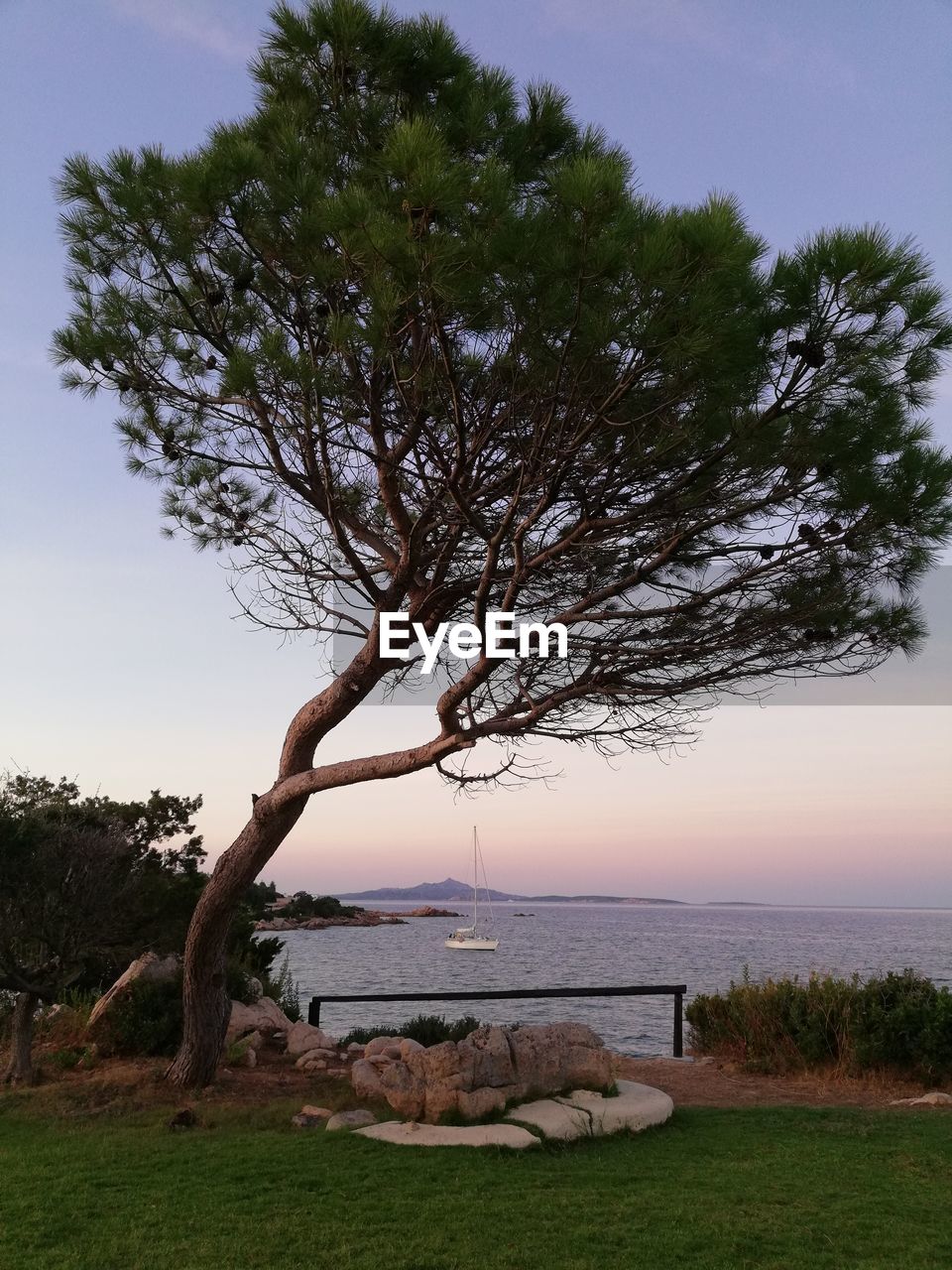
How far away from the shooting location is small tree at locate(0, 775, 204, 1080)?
805cm

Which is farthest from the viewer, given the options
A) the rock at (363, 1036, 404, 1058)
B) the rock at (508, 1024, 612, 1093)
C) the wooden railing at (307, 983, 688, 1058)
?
the wooden railing at (307, 983, 688, 1058)

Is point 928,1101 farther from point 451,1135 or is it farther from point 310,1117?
point 310,1117

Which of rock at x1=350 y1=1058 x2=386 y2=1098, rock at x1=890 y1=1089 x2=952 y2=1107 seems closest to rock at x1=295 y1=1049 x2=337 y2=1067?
rock at x1=350 y1=1058 x2=386 y2=1098

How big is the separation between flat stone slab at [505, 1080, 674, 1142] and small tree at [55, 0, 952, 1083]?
8.25ft

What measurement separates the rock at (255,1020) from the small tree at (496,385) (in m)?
2.01

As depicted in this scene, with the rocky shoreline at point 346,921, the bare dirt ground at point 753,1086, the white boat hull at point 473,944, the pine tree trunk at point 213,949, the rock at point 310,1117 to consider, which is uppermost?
the pine tree trunk at point 213,949

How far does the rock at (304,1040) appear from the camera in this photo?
9.50 m

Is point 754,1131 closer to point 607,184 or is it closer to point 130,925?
point 130,925

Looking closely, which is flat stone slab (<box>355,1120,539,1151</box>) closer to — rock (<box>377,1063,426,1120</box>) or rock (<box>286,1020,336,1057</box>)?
rock (<box>377,1063,426,1120</box>)

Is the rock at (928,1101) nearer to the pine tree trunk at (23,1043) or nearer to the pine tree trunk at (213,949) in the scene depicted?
the pine tree trunk at (213,949)

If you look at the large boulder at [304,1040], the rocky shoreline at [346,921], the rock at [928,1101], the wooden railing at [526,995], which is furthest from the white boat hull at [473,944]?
the rock at [928,1101]

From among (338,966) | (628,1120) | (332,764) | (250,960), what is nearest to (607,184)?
(332,764)

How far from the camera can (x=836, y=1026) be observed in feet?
30.6

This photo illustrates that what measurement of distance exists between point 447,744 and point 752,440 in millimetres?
2816
